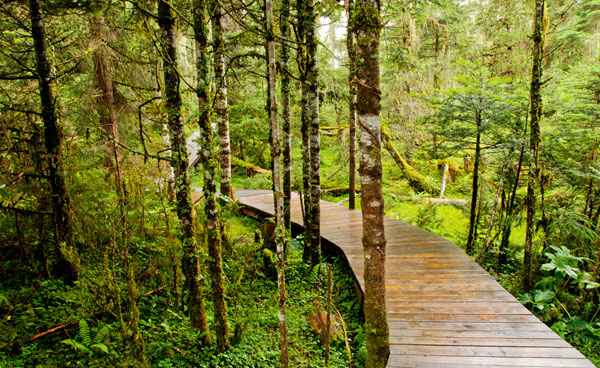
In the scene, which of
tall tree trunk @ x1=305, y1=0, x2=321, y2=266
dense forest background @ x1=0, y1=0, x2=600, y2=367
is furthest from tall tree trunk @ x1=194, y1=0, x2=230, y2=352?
tall tree trunk @ x1=305, y1=0, x2=321, y2=266

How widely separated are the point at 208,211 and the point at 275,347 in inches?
106

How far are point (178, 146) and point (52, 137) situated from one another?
251 cm

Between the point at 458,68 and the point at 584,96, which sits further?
the point at 458,68

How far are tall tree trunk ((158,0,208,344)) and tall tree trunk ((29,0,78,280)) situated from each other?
1964 millimetres

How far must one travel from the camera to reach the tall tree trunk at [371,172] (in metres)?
3.32

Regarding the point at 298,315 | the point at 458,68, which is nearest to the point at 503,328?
the point at 298,315

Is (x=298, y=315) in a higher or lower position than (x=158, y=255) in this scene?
lower

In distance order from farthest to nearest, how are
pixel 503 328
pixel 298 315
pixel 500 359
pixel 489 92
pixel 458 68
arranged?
pixel 458 68
pixel 489 92
pixel 298 315
pixel 503 328
pixel 500 359

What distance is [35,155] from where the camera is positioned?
15.8ft

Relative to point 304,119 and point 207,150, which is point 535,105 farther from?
point 207,150

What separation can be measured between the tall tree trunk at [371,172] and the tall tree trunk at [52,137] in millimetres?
4445

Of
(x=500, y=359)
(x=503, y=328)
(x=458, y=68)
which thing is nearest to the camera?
(x=500, y=359)

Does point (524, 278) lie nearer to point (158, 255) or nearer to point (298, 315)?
point (298, 315)

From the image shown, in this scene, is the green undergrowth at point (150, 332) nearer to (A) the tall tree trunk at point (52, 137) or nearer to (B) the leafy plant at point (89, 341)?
(B) the leafy plant at point (89, 341)
